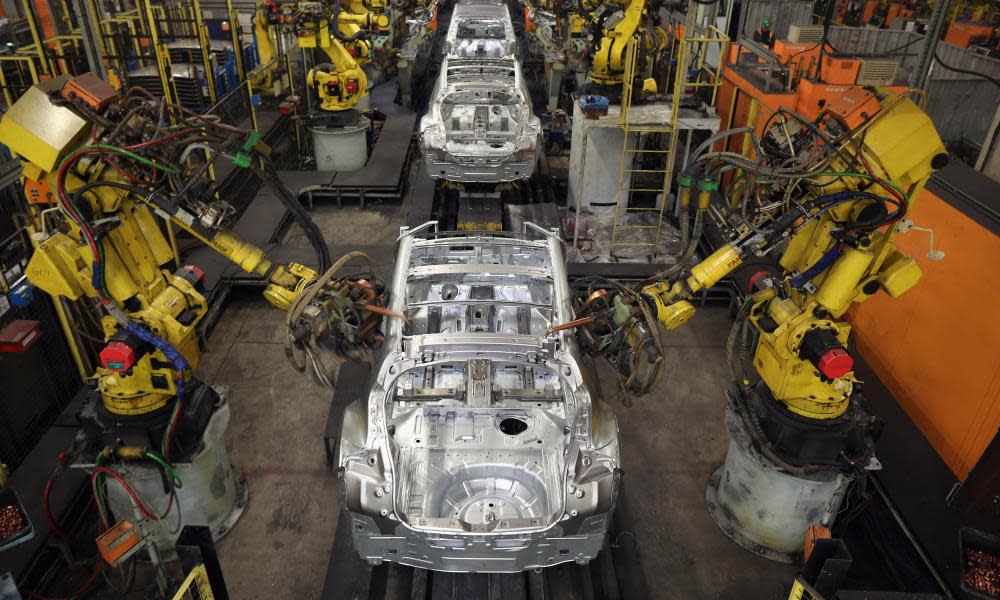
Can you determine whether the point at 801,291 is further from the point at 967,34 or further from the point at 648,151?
the point at 967,34

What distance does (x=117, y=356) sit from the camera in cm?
373

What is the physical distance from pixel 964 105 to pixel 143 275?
11.4m

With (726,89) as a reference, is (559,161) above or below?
below

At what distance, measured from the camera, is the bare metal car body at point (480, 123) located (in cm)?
776

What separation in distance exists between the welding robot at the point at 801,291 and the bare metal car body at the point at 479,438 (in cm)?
63

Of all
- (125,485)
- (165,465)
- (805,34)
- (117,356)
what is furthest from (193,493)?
(805,34)

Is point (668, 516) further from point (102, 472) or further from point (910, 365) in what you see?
point (102, 472)

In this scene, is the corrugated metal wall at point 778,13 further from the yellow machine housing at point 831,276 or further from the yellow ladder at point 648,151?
the yellow machine housing at point 831,276

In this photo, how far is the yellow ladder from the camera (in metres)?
6.81

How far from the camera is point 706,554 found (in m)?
4.74

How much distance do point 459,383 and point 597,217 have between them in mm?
4830

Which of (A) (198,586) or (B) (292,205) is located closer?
(A) (198,586)

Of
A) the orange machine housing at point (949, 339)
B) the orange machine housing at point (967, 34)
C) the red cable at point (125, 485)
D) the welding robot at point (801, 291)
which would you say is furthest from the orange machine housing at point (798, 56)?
the red cable at point (125, 485)

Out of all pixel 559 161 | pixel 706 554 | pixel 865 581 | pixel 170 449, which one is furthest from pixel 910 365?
pixel 559 161
